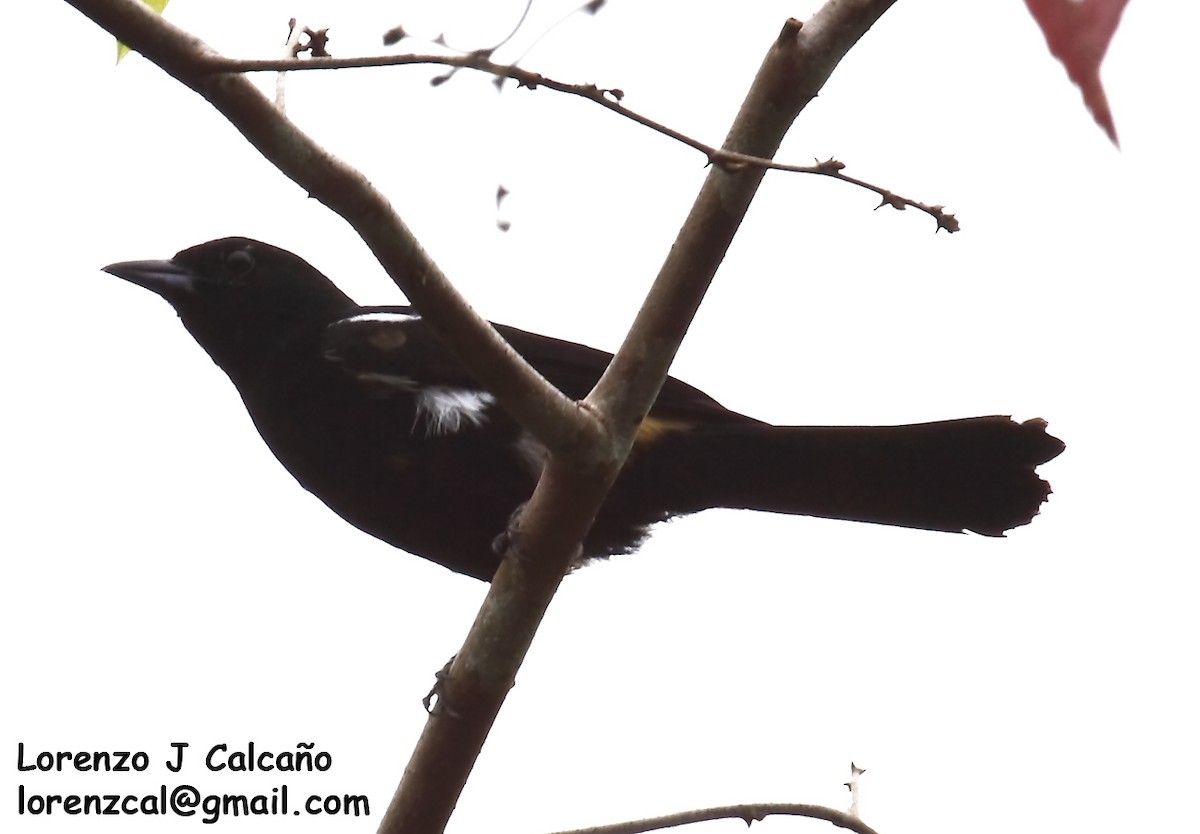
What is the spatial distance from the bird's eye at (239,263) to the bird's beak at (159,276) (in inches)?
4.3

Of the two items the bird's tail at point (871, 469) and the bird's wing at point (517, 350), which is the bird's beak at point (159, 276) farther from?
the bird's tail at point (871, 469)

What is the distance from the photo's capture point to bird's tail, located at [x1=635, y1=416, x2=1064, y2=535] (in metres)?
3.46

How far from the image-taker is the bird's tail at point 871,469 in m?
3.46

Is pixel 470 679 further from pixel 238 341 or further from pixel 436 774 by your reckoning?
pixel 238 341

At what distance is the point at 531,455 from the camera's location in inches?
131

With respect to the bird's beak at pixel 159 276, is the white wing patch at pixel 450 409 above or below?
below

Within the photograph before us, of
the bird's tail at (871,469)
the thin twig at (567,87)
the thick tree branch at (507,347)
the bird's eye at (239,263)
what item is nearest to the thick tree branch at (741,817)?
the thick tree branch at (507,347)

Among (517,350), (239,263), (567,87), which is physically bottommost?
(567,87)

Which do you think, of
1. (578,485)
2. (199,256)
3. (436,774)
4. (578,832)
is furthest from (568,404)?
(199,256)

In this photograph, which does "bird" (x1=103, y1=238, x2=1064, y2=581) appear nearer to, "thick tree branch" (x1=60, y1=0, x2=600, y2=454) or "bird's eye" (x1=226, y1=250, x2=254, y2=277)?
"bird's eye" (x1=226, y1=250, x2=254, y2=277)

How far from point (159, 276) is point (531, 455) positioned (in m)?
1.32

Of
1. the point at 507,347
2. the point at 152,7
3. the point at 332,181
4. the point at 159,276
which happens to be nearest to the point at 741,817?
the point at 507,347

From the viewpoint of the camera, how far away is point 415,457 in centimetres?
337

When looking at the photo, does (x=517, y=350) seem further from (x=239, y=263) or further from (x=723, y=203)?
(x=723, y=203)
